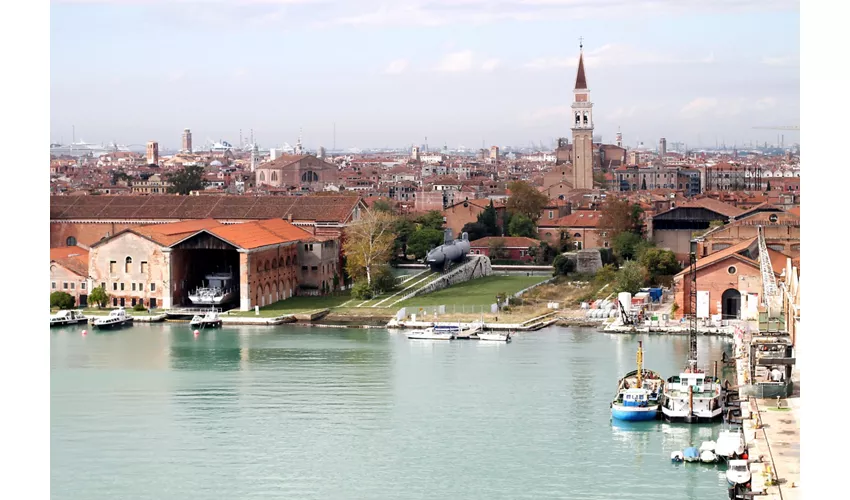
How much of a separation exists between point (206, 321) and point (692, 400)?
16.6 ft

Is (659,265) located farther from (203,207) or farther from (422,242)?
(203,207)

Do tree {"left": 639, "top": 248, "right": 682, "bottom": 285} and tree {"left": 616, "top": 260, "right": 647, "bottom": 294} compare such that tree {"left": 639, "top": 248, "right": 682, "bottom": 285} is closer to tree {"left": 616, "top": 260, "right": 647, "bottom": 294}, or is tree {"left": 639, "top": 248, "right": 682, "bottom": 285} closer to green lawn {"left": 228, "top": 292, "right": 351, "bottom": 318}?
tree {"left": 616, "top": 260, "right": 647, "bottom": 294}

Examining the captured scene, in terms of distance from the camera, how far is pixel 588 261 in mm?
13711

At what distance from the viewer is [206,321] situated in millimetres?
10555

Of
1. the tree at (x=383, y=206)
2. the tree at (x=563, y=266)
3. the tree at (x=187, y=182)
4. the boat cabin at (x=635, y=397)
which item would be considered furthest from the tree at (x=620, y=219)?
the tree at (x=187, y=182)

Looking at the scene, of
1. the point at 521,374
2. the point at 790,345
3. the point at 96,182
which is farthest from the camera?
the point at 96,182

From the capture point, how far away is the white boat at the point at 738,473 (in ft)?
15.7

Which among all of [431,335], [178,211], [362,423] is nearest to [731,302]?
[431,335]

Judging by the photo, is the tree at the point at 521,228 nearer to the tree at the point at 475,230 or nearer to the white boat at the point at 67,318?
the tree at the point at 475,230

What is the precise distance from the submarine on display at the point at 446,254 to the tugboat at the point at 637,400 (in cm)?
673

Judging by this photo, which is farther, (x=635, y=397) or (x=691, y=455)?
(x=635, y=397)
